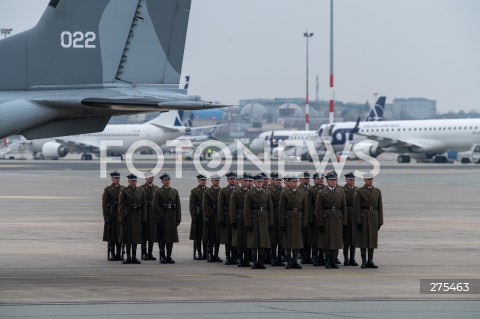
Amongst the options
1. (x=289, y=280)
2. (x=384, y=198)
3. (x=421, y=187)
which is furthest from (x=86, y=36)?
(x=421, y=187)

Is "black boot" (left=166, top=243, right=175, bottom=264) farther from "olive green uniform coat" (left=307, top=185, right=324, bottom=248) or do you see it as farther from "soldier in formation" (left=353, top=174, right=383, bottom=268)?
"soldier in formation" (left=353, top=174, right=383, bottom=268)

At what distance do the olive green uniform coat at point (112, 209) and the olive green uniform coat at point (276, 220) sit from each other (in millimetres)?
3052

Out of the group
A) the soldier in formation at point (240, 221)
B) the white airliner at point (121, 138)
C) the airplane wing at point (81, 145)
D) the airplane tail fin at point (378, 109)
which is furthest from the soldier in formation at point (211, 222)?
the airplane tail fin at point (378, 109)

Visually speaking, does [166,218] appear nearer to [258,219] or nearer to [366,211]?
[258,219]

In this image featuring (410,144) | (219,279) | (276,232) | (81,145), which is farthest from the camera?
(81,145)

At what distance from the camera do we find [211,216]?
20188 mm

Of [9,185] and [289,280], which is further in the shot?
[9,185]

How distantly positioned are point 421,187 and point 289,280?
30303 mm

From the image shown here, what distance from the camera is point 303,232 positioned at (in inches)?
773

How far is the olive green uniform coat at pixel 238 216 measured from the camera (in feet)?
63.0

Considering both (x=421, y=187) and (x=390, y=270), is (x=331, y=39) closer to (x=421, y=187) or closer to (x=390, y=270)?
(x=421, y=187)

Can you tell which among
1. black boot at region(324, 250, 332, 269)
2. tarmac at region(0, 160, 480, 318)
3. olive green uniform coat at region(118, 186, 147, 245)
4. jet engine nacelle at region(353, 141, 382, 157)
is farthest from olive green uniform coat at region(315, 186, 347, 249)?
jet engine nacelle at region(353, 141, 382, 157)

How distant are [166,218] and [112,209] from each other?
109cm

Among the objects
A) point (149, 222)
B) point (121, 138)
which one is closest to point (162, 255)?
point (149, 222)
